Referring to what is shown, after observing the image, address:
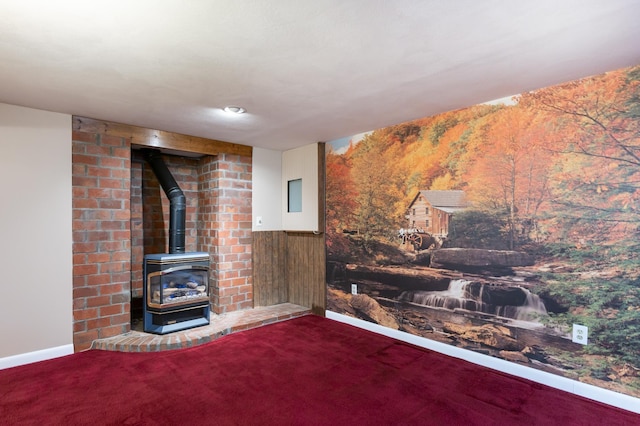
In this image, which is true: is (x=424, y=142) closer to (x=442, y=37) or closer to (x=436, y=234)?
(x=436, y=234)

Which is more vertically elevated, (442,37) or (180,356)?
(442,37)

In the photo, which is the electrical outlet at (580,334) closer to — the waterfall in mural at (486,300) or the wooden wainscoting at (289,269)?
the waterfall in mural at (486,300)

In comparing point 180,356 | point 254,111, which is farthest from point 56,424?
point 254,111

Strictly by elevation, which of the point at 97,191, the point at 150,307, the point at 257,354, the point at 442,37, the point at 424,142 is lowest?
the point at 257,354

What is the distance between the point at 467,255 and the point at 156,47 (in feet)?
9.18

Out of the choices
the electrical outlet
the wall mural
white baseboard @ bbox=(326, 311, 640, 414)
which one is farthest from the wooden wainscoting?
the electrical outlet

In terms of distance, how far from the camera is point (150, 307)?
3.42 m

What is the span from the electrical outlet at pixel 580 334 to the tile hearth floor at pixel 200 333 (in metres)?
2.86

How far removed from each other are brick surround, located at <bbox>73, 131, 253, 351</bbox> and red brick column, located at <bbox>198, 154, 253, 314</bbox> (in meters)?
0.01

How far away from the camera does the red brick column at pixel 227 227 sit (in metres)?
4.15

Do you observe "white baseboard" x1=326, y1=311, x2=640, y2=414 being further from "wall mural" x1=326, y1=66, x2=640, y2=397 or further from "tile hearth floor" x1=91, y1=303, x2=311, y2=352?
"tile hearth floor" x1=91, y1=303, x2=311, y2=352

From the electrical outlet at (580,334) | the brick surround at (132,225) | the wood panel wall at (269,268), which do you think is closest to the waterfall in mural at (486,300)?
the electrical outlet at (580,334)

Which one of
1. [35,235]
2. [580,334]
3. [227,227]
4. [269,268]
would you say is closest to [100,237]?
[35,235]

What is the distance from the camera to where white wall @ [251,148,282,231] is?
450 centimetres
